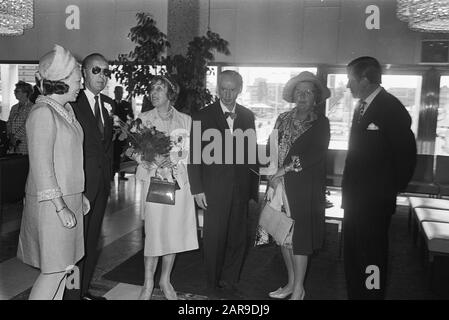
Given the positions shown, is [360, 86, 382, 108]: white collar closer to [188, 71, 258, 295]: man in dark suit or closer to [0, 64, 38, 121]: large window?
[188, 71, 258, 295]: man in dark suit

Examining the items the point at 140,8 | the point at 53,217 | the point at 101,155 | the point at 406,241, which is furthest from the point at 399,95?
the point at 53,217

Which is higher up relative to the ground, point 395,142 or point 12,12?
point 12,12

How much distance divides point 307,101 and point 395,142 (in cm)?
62

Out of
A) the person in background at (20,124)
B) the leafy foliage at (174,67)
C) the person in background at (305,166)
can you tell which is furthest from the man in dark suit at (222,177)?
the person in background at (20,124)

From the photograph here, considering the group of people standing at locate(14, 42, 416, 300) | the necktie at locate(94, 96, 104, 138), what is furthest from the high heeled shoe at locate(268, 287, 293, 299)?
the necktie at locate(94, 96, 104, 138)

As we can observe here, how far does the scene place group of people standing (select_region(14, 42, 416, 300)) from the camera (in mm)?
2645

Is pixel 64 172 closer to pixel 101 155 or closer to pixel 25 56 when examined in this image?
pixel 101 155

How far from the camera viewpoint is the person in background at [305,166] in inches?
116

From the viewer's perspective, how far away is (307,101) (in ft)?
9.72

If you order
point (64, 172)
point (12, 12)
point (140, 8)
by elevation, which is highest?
point (140, 8)

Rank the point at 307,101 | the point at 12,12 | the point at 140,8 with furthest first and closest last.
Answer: the point at 140,8 < the point at 12,12 < the point at 307,101

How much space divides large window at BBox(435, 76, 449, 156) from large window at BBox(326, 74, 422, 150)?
378 mm

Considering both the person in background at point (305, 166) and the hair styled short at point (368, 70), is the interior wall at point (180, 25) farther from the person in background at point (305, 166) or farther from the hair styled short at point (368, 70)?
the hair styled short at point (368, 70)

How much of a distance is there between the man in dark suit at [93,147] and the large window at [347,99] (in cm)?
626
